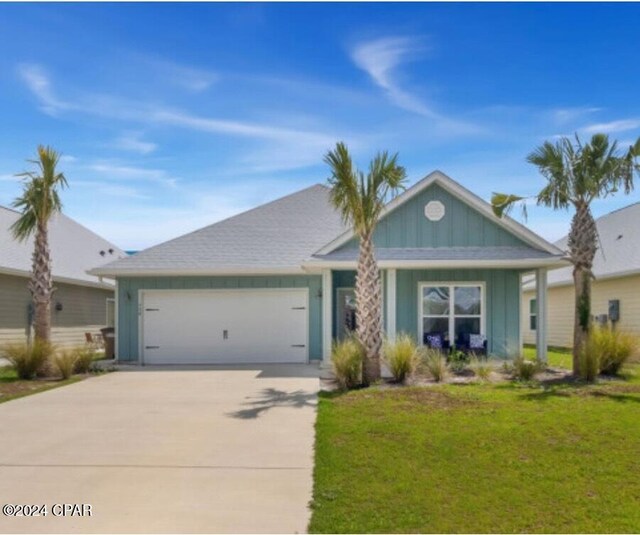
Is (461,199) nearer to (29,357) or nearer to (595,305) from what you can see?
(595,305)

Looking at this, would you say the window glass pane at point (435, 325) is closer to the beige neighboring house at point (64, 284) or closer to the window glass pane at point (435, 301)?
the window glass pane at point (435, 301)

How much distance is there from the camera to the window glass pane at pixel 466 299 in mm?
15797

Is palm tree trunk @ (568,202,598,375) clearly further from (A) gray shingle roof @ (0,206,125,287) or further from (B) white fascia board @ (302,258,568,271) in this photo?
(A) gray shingle roof @ (0,206,125,287)

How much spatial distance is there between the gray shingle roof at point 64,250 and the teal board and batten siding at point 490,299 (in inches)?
397

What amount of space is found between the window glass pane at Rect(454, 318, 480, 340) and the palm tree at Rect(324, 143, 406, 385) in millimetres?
4186

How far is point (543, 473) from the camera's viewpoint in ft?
19.9

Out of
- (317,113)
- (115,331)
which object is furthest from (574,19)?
(115,331)

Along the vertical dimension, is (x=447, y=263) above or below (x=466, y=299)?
above

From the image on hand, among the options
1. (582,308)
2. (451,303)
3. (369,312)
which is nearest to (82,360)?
(369,312)

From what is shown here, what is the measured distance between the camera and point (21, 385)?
41.8ft

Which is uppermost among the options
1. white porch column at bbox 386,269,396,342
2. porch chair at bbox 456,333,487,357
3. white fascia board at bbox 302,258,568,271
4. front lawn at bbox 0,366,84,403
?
white fascia board at bbox 302,258,568,271

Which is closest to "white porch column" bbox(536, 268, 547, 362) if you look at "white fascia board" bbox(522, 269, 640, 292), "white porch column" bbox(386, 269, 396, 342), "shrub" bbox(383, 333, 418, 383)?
"white fascia board" bbox(522, 269, 640, 292)

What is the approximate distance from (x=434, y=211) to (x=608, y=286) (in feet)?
30.2

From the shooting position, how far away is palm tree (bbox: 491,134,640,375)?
1287cm
